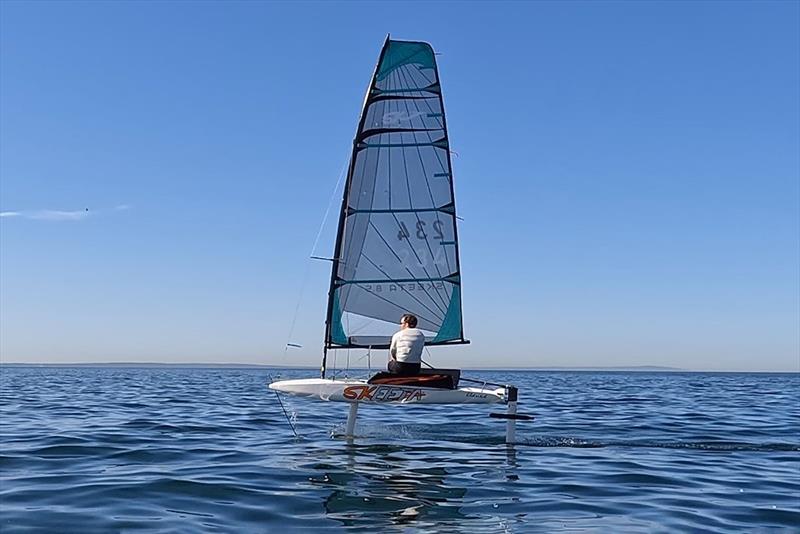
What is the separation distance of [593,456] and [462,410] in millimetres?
14418

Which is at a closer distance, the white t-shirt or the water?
the water

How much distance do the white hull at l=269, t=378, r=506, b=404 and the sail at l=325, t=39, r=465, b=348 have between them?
8.94 ft

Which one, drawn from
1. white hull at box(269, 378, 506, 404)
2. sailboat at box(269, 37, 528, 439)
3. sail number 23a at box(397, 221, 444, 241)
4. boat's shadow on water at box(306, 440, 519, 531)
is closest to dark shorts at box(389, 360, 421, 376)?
white hull at box(269, 378, 506, 404)

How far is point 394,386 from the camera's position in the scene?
61.6 ft

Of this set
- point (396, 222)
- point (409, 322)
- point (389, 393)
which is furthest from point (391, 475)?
point (396, 222)

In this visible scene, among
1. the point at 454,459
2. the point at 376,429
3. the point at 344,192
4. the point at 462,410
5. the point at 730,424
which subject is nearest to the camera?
the point at 454,459

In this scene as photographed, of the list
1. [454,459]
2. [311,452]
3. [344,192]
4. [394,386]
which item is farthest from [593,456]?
[344,192]

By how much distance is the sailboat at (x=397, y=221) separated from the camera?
22.0 meters

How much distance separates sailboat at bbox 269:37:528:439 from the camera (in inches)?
867

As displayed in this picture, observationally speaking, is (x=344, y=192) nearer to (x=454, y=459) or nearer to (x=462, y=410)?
(x=454, y=459)

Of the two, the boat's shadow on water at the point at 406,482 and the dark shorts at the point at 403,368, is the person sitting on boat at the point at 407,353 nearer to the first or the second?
the dark shorts at the point at 403,368

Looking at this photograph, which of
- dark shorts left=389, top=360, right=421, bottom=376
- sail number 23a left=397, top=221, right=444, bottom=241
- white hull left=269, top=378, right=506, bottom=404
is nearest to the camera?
white hull left=269, top=378, right=506, bottom=404

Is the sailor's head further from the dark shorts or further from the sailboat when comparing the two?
the sailboat

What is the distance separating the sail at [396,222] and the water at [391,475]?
3.11 meters
